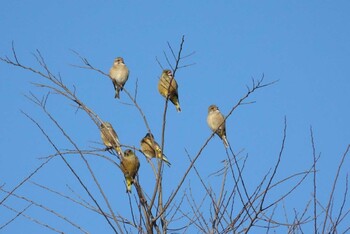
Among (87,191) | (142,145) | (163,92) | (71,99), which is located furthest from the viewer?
(163,92)

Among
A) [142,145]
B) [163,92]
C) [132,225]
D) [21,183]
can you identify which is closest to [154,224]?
[132,225]

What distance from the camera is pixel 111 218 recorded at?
145 inches

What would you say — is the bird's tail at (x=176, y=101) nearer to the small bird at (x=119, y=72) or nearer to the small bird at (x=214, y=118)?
the small bird at (x=214, y=118)

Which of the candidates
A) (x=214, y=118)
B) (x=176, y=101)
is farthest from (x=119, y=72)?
(x=214, y=118)

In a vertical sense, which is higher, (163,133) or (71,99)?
(71,99)

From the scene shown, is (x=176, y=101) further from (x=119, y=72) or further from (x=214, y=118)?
(x=119, y=72)

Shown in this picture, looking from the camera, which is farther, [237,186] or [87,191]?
[237,186]

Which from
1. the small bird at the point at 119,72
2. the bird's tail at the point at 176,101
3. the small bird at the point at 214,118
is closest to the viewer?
the bird's tail at the point at 176,101

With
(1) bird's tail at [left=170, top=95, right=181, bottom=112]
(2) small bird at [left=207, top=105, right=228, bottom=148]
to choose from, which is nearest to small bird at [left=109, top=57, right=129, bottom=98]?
(1) bird's tail at [left=170, top=95, right=181, bottom=112]

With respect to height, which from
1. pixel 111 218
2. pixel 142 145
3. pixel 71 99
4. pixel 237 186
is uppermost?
pixel 142 145

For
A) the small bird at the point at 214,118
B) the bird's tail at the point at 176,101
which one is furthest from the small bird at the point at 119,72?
the small bird at the point at 214,118

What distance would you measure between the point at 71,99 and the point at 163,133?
633mm

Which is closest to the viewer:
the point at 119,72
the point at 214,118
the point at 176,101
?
the point at 176,101

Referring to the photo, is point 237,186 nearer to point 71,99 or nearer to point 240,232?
point 240,232
